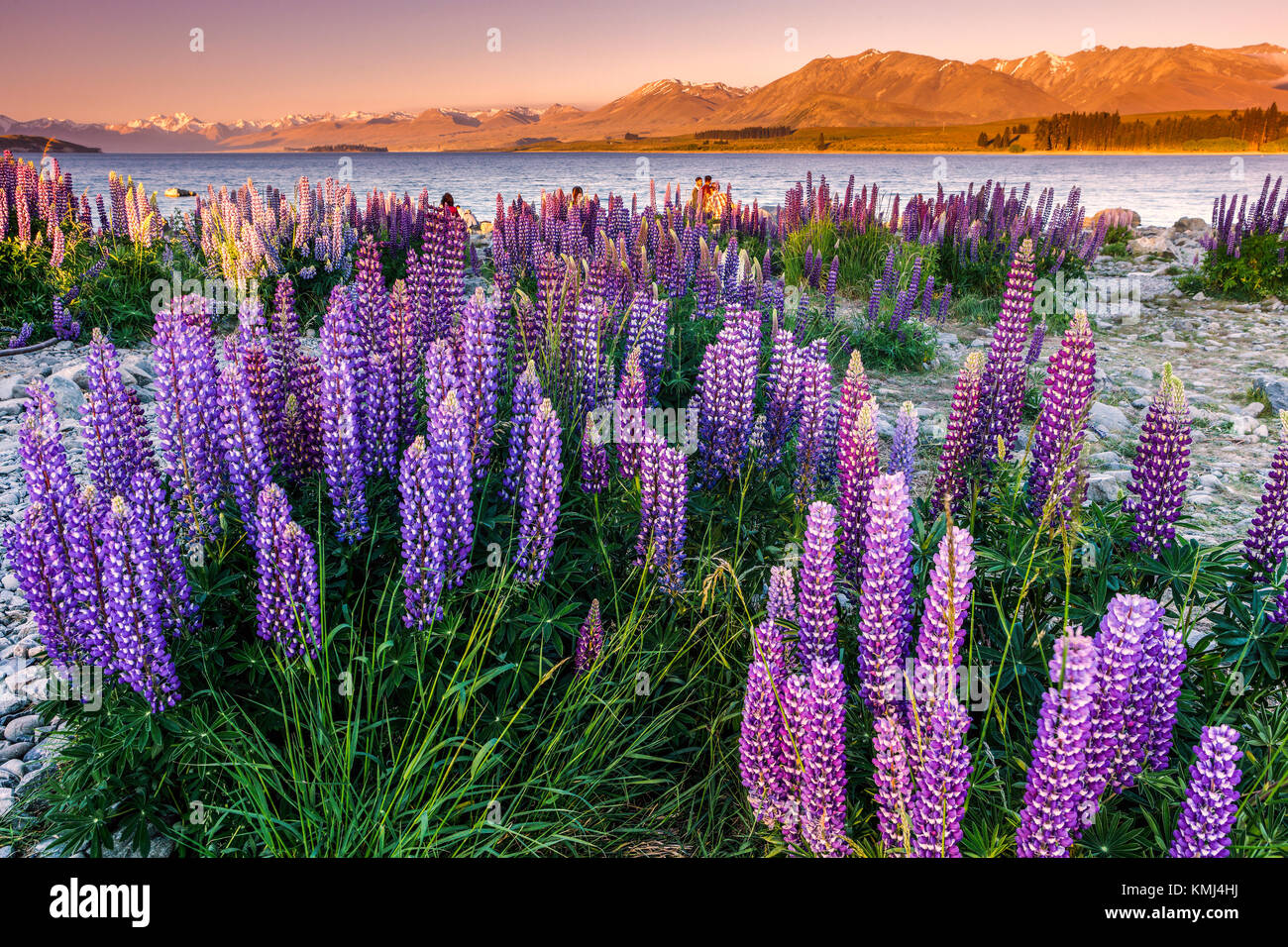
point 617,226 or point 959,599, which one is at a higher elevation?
point 617,226

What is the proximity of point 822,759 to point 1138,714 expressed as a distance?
3.25 feet

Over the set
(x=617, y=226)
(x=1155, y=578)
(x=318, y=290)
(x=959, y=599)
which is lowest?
(x=1155, y=578)

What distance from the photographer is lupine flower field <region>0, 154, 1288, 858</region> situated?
2523mm

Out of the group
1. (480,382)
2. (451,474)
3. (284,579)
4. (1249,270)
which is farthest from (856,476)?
(1249,270)

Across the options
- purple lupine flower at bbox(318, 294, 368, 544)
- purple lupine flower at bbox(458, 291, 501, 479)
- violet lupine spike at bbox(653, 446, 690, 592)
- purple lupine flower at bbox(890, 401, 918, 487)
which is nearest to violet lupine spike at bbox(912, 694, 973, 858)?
violet lupine spike at bbox(653, 446, 690, 592)

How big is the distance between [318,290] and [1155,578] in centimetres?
1018

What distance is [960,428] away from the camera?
3814 millimetres

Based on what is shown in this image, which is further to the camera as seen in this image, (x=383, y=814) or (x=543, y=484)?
(x=543, y=484)

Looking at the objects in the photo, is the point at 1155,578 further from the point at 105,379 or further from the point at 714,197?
the point at 714,197

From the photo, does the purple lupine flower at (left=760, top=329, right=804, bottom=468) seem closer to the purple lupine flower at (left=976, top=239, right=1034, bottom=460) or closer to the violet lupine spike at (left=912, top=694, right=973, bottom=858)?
the purple lupine flower at (left=976, top=239, right=1034, bottom=460)

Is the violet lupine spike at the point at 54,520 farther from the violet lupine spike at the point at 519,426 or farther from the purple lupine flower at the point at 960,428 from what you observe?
the purple lupine flower at the point at 960,428

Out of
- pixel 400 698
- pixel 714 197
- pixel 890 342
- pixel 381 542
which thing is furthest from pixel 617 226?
pixel 400 698

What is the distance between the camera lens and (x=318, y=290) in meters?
10.4

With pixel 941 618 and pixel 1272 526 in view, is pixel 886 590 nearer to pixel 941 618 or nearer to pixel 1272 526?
pixel 941 618
